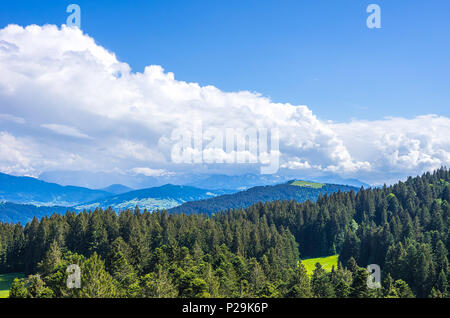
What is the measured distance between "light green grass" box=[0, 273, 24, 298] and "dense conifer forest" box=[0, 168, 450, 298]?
4789 mm

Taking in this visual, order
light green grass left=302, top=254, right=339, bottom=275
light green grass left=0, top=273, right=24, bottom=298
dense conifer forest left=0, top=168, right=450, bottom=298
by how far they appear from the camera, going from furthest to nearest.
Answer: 1. light green grass left=302, top=254, right=339, bottom=275
2. light green grass left=0, top=273, right=24, bottom=298
3. dense conifer forest left=0, top=168, right=450, bottom=298

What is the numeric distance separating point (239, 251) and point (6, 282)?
69.7 meters

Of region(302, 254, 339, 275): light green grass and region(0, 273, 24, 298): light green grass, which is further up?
region(0, 273, 24, 298): light green grass

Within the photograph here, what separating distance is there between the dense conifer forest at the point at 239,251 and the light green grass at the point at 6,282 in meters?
Result: 4.79

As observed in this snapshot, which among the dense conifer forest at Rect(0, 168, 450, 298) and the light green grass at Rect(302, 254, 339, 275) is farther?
the light green grass at Rect(302, 254, 339, 275)

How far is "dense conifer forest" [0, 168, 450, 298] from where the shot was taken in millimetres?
58031

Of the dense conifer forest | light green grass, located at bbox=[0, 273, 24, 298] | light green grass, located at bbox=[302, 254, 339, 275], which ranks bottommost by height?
light green grass, located at bbox=[302, 254, 339, 275]

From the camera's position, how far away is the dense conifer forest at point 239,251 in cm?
5803

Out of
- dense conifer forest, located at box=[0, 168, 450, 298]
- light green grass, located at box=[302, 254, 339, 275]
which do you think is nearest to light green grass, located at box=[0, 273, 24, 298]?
dense conifer forest, located at box=[0, 168, 450, 298]

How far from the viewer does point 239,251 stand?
103375 mm

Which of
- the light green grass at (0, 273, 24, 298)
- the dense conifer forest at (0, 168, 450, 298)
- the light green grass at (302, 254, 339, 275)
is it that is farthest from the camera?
the light green grass at (302, 254, 339, 275)

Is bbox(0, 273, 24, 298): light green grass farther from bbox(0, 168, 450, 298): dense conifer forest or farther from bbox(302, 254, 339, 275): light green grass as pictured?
bbox(302, 254, 339, 275): light green grass

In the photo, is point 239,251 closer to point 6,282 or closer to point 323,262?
point 323,262

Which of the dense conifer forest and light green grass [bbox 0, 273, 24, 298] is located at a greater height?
the dense conifer forest
